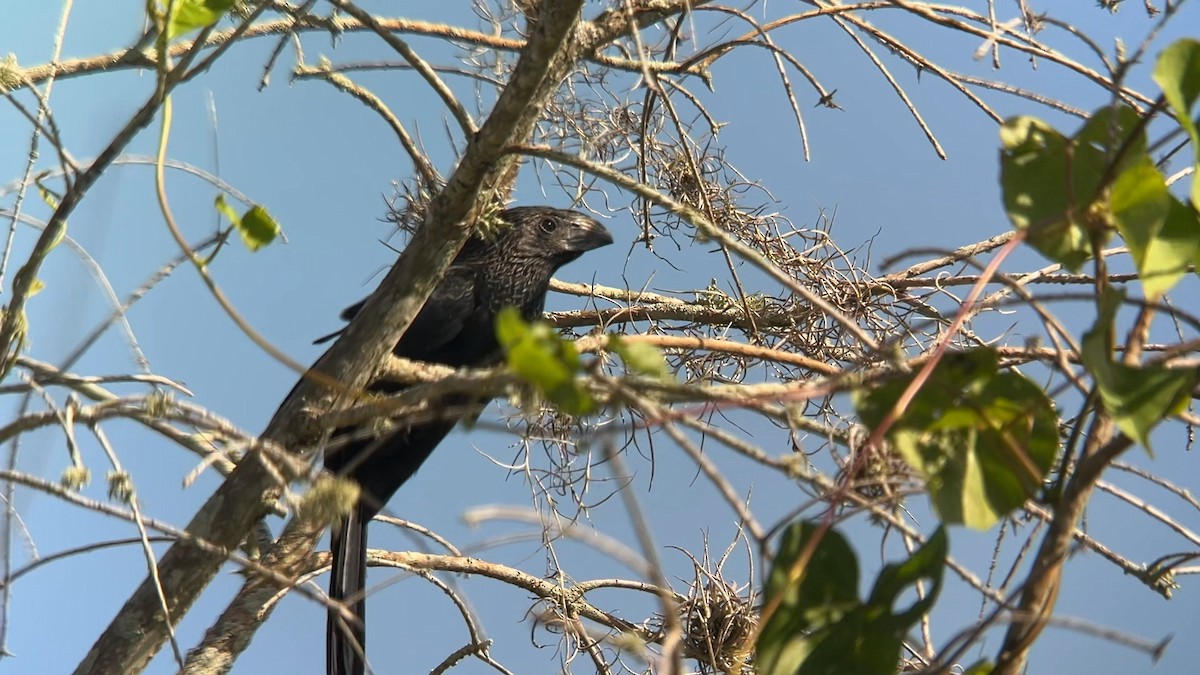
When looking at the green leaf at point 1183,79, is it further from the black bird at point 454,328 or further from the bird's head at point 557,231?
the bird's head at point 557,231

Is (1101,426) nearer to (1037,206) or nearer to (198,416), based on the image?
(1037,206)

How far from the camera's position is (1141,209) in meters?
1.00

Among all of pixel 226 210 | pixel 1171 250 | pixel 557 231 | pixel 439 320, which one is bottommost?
pixel 226 210

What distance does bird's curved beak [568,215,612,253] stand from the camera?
318cm

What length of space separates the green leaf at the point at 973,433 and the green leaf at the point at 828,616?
95 mm

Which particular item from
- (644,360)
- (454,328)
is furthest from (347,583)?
(644,360)

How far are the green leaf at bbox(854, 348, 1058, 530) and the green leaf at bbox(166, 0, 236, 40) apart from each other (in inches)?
34.0

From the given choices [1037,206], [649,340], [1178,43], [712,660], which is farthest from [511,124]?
[712,660]

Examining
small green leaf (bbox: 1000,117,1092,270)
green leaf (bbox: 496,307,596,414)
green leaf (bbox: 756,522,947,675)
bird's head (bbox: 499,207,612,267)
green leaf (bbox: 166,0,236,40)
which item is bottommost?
green leaf (bbox: 496,307,596,414)

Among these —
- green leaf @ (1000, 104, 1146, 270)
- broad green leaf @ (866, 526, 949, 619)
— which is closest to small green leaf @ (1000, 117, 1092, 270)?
green leaf @ (1000, 104, 1146, 270)

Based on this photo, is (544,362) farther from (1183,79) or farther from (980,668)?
(1183,79)

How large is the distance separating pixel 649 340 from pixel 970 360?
838mm

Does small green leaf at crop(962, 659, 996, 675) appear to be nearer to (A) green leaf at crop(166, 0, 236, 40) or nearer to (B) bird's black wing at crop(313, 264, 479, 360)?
(A) green leaf at crop(166, 0, 236, 40)

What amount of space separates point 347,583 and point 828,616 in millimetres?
1834
